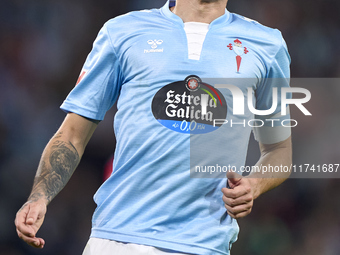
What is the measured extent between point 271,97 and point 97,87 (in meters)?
0.75

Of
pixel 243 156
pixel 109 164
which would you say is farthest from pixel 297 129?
pixel 243 156

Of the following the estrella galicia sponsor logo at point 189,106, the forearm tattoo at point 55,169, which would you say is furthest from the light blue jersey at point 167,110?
the forearm tattoo at point 55,169

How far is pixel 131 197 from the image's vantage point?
1.77m

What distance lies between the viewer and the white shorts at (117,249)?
1.67 metres

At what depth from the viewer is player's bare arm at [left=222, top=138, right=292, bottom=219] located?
1681 millimetres

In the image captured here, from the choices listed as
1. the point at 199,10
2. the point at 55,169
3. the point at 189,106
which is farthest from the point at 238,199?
the point at 199,10

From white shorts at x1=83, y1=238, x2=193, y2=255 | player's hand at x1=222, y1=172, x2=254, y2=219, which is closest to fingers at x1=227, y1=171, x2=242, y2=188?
player's hand at x1=222, y1=172, x2=254, y2=219

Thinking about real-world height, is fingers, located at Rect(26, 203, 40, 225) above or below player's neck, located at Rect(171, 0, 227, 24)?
below

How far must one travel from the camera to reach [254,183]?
1.89 m

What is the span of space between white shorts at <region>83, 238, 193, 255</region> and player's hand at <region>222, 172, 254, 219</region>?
0.81 ft

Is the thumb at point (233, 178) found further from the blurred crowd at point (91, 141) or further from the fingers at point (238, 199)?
the blurred crowd at point (91, 141)

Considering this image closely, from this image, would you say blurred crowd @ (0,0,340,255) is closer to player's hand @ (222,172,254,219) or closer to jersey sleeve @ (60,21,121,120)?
jersey sleeve @ (60,21,121,120)

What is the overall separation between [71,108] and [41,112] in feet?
7.45

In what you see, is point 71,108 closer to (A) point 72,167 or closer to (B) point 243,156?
(A) point 72,167
